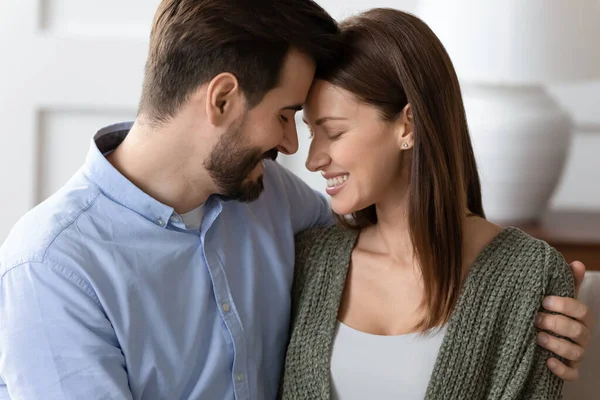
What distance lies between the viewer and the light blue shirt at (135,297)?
1276 mm

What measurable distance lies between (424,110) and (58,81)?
1.36m

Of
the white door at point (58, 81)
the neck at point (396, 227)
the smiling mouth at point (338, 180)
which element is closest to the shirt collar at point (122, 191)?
the smiling mouth at point (338, 180)

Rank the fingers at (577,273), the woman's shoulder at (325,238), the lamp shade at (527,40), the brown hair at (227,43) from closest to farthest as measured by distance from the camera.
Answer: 1. the brown hair at (227,43)
2. the fingers at (577,273)
3. the woman's shoulder at (325,238)
4. the lamp shade at (527,40)

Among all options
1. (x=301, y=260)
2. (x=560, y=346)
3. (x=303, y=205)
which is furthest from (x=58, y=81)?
(x=560, y=346)

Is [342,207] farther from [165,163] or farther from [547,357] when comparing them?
[547,357]

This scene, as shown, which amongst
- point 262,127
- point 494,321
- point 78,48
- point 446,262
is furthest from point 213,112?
point 78,48

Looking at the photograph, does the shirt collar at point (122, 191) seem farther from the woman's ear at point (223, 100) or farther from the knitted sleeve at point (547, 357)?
the knitted sleeve at point (547, 357)

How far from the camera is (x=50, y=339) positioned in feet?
4.16

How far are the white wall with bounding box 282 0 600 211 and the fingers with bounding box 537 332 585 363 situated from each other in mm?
1105

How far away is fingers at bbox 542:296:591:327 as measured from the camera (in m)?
1.43

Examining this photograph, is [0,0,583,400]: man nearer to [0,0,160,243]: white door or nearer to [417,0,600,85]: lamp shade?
[417,0,600,85]: lamp shade

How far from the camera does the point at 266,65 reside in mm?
1438

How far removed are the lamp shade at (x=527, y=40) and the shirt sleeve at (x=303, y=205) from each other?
0.55 metres

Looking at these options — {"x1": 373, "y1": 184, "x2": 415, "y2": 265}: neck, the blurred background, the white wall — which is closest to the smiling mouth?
{"x1": 373, "y1": 184, "x2": 415, "y2": 265}: neck
